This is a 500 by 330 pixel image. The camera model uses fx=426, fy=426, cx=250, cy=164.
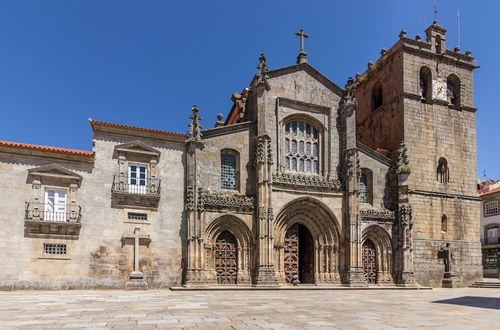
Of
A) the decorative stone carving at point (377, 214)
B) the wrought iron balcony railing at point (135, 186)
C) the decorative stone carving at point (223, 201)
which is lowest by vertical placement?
the decorative stone carving at point (377, 214)

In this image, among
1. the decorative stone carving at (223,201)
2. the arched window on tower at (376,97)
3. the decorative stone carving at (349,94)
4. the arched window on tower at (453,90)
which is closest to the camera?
the decorative stone carving at (223,201)

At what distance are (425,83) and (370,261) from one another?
13805 millimetres

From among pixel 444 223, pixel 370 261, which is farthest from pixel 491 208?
pixel 370 261

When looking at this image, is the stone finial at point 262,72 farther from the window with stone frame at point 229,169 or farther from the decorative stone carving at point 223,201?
the decorative stone carving at point 223,201

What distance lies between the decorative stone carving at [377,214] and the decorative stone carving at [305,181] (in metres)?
2.27

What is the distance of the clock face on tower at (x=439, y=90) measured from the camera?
1219 inches

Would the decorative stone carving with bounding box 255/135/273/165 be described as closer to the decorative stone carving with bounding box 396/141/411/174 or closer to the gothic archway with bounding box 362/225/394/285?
the gothic archway with bounding box 362/225/394/285

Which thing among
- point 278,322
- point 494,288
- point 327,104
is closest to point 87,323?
point 278,322

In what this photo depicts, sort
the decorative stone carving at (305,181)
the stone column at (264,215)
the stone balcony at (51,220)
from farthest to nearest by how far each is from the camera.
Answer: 1. the decorative stone carving at (305,181)
2. the stone column at (264,215)
3. the stone balcony at (51,220)

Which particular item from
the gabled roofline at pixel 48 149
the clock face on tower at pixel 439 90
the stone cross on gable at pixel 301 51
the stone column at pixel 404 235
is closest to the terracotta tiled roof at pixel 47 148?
the gabled roofline at pixel 48 149

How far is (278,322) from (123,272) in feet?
43.2

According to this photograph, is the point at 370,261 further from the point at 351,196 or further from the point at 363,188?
the point at 363,188

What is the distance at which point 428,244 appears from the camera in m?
28.6

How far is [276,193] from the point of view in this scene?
25.2 metres
